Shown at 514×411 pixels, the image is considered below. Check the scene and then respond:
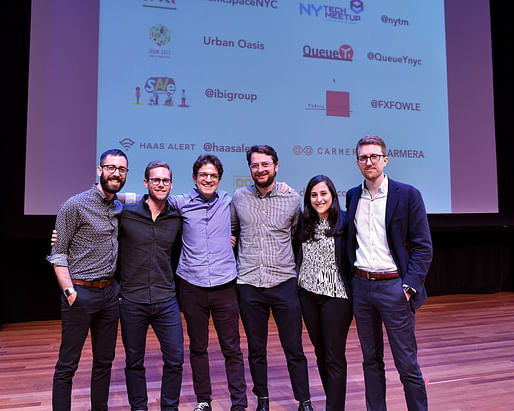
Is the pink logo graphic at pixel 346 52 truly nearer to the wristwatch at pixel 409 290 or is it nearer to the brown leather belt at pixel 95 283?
the wristwatch at pixel 409 290

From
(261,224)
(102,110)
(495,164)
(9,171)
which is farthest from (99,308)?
(495,164)

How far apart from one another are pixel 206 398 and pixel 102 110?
2756 millimetres

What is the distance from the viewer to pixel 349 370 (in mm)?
2840

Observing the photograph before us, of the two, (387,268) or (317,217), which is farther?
(317,217)

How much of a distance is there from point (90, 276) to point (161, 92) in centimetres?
241

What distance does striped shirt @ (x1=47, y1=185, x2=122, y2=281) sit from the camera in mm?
1845

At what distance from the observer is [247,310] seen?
2.09 meters

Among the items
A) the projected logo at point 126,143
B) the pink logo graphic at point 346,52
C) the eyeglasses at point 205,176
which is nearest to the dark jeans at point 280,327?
the eyeglasses at point 205,176

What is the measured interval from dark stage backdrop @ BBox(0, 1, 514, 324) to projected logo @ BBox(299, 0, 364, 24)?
5.66 feet

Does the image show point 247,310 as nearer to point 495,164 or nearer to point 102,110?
point 102,110

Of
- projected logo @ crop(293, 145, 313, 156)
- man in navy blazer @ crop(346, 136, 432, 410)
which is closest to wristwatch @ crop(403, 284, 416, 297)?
man in navy blazer @ crop(346, 136, 432, 410)

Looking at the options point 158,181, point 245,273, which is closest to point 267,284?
point 245,273

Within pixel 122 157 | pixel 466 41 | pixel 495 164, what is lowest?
pixel 122 157

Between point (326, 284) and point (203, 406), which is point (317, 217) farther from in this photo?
point (203, 406)
